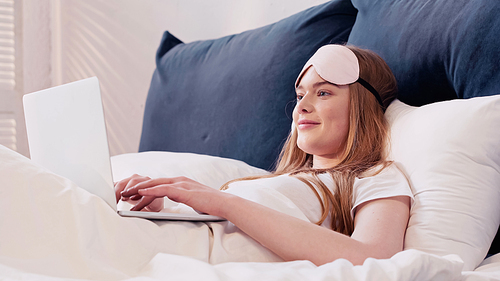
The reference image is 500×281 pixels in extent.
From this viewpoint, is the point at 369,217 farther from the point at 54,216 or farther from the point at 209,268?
the point at 54,216

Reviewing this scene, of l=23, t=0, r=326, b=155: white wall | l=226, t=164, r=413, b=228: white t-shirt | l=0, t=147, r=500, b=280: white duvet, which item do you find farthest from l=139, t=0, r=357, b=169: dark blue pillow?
l=0, t=147, r=500, b=280: white duvet

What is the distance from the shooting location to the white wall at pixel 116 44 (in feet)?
7.68

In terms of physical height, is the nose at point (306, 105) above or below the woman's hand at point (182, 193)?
above

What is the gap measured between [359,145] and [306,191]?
0.69 ft

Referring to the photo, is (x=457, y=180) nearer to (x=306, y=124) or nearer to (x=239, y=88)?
(x=306, y=124)

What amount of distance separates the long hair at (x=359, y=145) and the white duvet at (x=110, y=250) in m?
0.24

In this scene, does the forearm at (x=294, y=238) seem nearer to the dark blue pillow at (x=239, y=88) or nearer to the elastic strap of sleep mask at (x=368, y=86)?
the elastic strap of sleep mask at (x=368, y=86)

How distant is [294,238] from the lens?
661 mm

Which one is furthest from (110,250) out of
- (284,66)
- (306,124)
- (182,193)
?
(284,66)

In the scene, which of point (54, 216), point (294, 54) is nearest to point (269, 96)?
point (294, 54)

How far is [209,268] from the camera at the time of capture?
0.52 metres

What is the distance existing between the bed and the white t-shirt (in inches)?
2.0

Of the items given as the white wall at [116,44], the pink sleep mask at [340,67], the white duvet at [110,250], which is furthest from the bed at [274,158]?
the white wall at [116,44]

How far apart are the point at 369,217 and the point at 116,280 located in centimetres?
44
